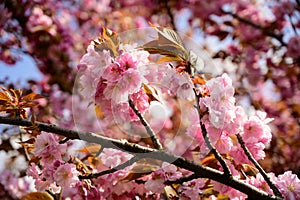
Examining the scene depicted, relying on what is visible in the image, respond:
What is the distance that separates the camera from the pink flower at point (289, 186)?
3.96ft

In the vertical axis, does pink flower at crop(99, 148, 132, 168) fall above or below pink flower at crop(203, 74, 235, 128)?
below

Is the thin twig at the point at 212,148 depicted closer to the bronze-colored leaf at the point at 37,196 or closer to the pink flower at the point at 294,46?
the bronze-colored leaf at the point at 37,196

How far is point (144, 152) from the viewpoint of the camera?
3.65 feet

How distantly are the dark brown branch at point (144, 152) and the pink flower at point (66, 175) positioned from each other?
7.4 inches

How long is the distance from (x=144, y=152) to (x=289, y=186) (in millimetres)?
480

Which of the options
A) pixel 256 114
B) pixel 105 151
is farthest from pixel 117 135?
pixel 256 114

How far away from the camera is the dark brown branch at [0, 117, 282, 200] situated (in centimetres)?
108

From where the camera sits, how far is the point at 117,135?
6.17 feet

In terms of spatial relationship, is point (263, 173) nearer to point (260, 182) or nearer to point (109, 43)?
point (260, 182)

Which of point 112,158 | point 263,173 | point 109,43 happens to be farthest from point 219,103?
point 112,158

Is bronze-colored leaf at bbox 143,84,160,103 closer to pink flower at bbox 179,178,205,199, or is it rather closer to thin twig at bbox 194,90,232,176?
thin twig at bbox 194,90,232,176

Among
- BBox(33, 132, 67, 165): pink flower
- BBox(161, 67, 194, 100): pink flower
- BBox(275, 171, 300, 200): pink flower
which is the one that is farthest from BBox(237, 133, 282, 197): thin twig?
BBox(33, 132, 67, 165): pink flower

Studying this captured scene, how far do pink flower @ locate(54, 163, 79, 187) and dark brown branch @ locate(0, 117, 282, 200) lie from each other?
19 centimetres

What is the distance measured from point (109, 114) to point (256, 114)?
512 mm
